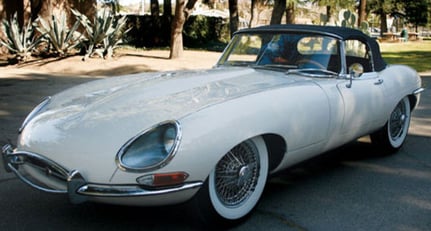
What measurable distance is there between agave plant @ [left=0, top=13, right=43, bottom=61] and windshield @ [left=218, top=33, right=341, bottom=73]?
11.5 metres

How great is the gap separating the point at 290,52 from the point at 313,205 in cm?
146

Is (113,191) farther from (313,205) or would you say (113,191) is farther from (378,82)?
(378,82)

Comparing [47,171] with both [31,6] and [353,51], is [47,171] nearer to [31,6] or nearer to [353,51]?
[353,51]

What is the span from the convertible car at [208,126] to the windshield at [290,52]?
10 mm

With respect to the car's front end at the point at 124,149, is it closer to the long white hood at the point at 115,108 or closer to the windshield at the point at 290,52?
the long white hood at the point at 115,108

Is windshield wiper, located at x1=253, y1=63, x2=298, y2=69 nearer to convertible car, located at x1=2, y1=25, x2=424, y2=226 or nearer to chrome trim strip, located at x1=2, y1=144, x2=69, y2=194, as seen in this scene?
convertible car, located at x1=2, y1=25, x2=424, y2=226

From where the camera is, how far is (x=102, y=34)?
14.3 meters

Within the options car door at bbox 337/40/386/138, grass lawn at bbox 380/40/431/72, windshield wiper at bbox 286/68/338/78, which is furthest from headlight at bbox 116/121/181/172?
grass lawn at bbox 380/40/431/72

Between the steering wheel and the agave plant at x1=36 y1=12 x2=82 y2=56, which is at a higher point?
the agave plant at x1=36 y1=12 x2=82 y2=56

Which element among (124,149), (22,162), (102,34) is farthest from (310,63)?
(102,34)

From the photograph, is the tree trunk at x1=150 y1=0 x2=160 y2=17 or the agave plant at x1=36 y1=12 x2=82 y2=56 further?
the tree trunk at x1=150 y1=0 x2=160 y2=17

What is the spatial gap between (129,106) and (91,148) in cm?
49

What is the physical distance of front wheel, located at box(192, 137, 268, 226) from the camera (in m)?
2.94

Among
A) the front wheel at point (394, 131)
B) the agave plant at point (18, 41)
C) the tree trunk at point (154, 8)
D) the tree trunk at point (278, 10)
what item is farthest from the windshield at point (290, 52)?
the tree trunk at point (154, 8)
